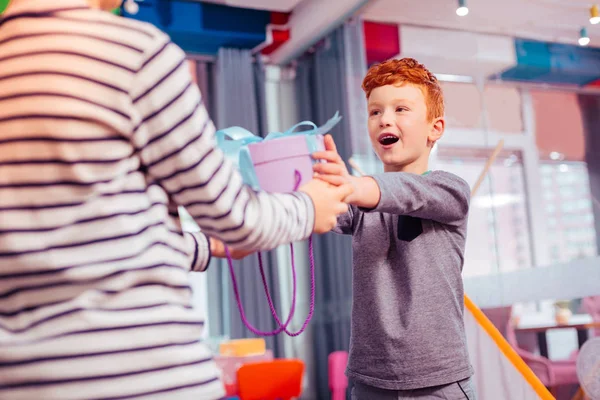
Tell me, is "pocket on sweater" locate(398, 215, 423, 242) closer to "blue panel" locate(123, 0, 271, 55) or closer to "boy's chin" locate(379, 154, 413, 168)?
"boy's chin" locate(379, 154, 413, 168)

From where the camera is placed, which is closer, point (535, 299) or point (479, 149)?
point (535, 299)

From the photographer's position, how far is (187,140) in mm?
846

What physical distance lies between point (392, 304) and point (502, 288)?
7.68 feet

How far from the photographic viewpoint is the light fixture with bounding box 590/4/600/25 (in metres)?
3.38

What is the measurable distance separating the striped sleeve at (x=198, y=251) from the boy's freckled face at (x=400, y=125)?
20.2 inches

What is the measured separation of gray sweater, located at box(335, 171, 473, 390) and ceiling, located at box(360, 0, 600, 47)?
2.41m

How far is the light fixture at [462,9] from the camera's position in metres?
4.06

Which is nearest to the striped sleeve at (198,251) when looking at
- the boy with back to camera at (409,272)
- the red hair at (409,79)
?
the boy with back to camera at (409,272)

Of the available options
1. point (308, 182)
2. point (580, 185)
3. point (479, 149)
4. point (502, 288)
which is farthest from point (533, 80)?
point (308, 182)

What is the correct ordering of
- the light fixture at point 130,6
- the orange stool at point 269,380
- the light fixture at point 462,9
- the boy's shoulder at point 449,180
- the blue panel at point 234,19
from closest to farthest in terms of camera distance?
the boy's shoulder at point 449,180
the orange stool at point 269,380
the light fixture at point 462,9
the light fixture at point 130,6
the blue panel at point 234,19

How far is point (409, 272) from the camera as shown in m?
1.39

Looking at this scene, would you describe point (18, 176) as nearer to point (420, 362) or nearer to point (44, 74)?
point (44, 74)

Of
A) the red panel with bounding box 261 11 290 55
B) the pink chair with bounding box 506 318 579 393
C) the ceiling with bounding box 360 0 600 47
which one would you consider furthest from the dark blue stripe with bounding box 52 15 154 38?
the red panel with bounding box 261 11 290 55

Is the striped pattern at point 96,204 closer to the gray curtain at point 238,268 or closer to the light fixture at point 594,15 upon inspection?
the light fixture at point 594,15
